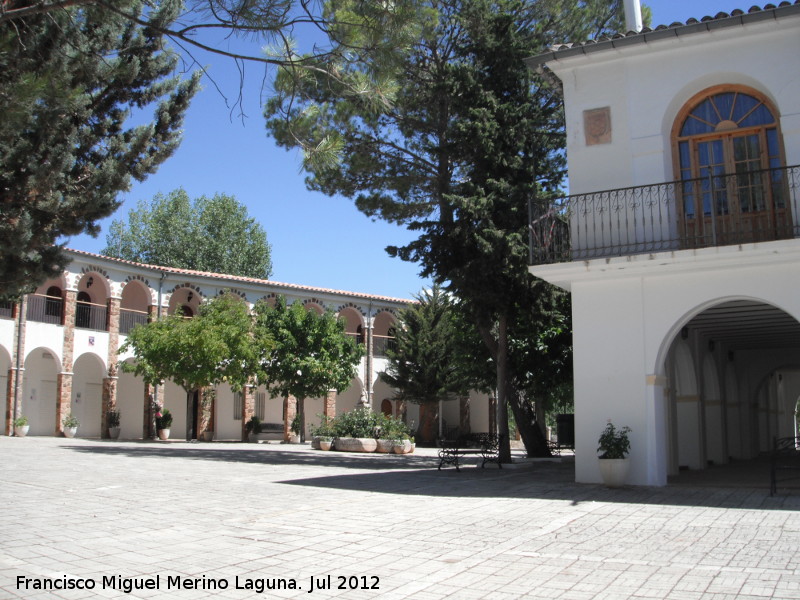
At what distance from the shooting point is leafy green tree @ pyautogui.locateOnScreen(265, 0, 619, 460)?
16438mm

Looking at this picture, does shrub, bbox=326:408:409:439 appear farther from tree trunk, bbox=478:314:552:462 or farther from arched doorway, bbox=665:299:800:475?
arched doorway, bbox=665:299:800:475

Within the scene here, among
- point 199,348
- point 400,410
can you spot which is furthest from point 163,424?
point 400,410

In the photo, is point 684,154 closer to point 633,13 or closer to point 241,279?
point 633,13

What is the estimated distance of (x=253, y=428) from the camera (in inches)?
1308

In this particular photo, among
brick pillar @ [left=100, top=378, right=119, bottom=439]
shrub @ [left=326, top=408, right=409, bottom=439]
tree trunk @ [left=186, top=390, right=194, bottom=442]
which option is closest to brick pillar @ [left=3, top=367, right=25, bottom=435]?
brick pillar @ [left=100, top=378, right=119, bottom=439]

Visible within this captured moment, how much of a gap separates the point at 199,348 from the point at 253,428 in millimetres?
7067

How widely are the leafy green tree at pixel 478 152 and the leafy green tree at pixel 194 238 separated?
31.7m

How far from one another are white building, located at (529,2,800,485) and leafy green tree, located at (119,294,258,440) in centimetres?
1733

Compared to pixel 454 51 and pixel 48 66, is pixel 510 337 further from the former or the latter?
pixel 48 66

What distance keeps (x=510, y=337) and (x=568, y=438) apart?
6648mm

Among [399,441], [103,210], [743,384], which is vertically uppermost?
[103,210]

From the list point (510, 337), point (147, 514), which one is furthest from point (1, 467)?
point (510, 337)

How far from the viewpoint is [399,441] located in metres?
24.2

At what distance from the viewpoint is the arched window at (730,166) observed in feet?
39.0
